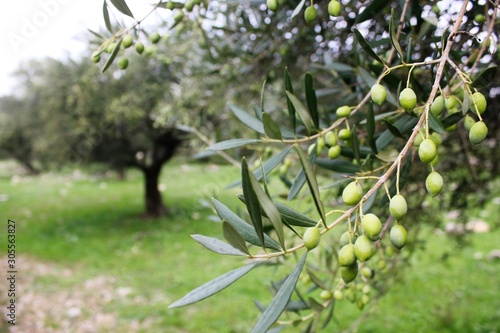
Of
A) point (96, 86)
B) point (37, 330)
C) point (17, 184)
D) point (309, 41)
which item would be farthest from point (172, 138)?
point (17, 184)

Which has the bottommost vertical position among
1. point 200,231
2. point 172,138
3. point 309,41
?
point 200,231

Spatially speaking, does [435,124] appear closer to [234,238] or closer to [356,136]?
[356,136]

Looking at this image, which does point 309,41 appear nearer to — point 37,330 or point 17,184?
point 37,330

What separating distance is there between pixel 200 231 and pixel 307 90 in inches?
265

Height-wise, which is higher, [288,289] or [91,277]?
[288,289]

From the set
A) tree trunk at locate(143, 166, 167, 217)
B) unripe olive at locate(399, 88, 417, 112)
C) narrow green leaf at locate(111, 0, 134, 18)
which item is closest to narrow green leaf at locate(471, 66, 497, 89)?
unripe olive at locate(399, 88, 417, 112)

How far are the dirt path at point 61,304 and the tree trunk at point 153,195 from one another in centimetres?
281

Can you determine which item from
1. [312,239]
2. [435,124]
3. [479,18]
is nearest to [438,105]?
[435,124]

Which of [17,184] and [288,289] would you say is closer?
[288,289]

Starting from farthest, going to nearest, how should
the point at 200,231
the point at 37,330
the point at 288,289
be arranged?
the point at 200,231 → the point at 37,330 → the point at 288,289

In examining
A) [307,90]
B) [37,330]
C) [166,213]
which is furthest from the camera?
[166,213]

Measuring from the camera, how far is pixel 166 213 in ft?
27.8

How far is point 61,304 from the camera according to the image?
4414mm

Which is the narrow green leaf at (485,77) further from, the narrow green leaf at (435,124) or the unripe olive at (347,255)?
the unripe olive at (347,255)
